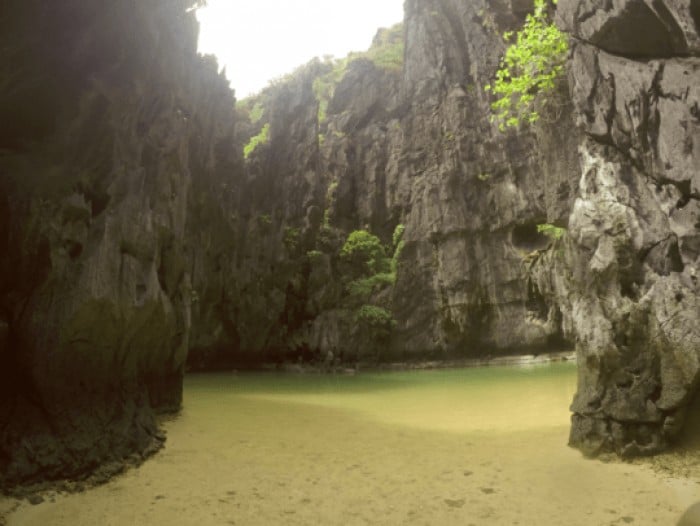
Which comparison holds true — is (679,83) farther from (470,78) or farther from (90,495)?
(470,78)

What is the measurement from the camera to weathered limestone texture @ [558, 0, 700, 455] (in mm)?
6438

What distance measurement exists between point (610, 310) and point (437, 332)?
20.7 metres

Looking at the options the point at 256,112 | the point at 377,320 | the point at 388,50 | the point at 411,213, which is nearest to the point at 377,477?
the point at 377,320

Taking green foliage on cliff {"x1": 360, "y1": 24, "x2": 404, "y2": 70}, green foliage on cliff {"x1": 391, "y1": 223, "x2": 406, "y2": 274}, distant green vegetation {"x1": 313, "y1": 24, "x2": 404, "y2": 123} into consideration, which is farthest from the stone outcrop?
green foliage on cliff {"x1": 360, "y1": 24, "x2": 404, "y2": 70}

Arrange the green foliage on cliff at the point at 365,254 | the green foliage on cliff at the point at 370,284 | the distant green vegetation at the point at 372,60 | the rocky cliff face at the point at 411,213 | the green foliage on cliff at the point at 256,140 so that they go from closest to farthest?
the rocky cliff face at the point at 411,213 → the green foliage on cliff at the point at 370,284 → the green foliage on cliff at the point at 365,254 → the green foliage on cliff at the point at 256,140 → the distant green vegetation at the point at 372,60

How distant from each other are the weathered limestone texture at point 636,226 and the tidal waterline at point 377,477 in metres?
0.92

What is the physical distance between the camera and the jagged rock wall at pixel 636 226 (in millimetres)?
6438

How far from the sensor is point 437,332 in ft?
91.2

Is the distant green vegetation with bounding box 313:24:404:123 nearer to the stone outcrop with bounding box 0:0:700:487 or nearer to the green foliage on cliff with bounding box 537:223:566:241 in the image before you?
the green foliage on cliff with bounding box 537:223:566:241

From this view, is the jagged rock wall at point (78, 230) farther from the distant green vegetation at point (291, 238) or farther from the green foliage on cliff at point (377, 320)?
the distant green vegetation at point (291, 238)

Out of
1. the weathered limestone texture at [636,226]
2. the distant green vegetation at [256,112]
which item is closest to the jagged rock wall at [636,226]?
the weathered limestone texture at [636,226]

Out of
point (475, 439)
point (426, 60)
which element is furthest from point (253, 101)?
point (475, 439)

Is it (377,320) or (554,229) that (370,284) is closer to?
(377,320)

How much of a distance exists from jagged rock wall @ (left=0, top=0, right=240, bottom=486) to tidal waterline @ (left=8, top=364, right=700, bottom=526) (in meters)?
1.07
